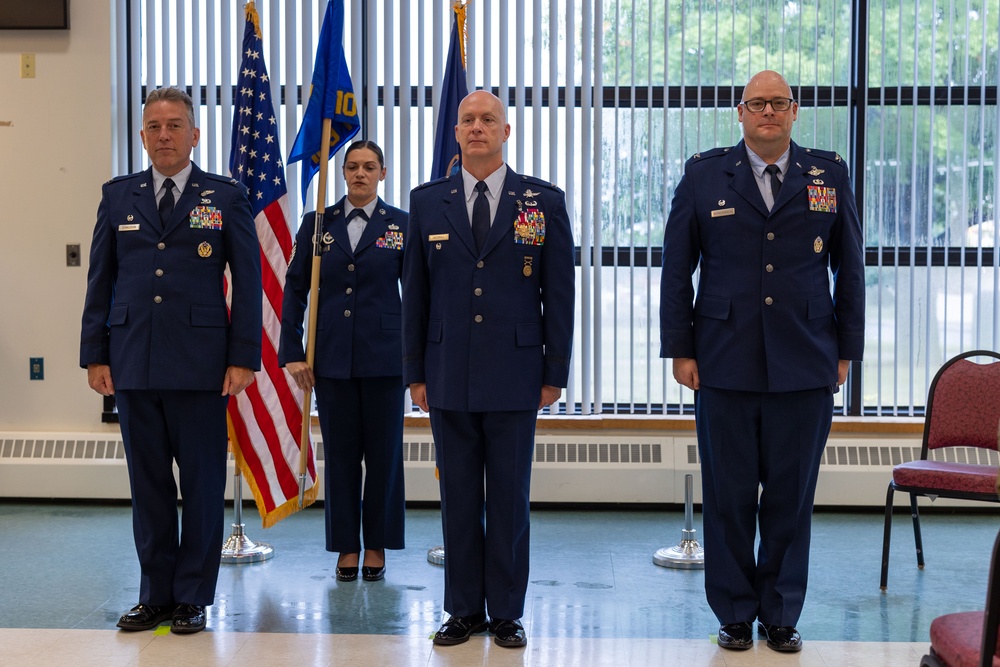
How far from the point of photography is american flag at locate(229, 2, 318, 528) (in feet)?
15.2

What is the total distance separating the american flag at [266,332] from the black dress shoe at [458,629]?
1.45 meters

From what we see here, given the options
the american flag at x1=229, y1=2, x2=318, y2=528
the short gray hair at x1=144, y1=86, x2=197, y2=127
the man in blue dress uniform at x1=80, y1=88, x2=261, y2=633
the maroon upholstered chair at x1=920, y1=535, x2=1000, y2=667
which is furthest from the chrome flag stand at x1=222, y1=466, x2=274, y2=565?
the maroon upholstered chair at x1=920, y1=535, x2=1000, y2=667

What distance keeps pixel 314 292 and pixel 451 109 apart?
3.87ft

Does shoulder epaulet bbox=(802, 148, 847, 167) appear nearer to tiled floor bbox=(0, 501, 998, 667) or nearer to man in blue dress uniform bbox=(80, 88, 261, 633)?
tiled floor bbox=(0, 501, 998, 667)

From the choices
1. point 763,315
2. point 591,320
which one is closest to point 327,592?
point 763,315

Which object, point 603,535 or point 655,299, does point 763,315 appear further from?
point 655,299

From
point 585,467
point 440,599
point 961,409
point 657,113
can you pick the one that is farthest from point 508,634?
point 657,113

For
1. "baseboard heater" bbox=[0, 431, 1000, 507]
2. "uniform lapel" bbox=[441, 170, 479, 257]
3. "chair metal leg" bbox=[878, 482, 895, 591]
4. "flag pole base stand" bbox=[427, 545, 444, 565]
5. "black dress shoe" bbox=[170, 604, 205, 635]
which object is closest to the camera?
"uniform lapel" bbox=[441, 170, 479, 257]

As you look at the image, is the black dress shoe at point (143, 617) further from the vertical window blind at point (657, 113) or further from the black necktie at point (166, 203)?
Result: the vertical window blind at point (657, 113)

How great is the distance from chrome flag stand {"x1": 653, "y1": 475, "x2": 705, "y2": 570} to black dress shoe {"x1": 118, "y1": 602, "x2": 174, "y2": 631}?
6.62ft

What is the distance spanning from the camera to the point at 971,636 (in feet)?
6.31

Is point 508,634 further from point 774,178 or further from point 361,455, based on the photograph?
point 774,178

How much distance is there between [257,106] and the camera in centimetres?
480

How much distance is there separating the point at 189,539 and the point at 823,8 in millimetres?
4249
